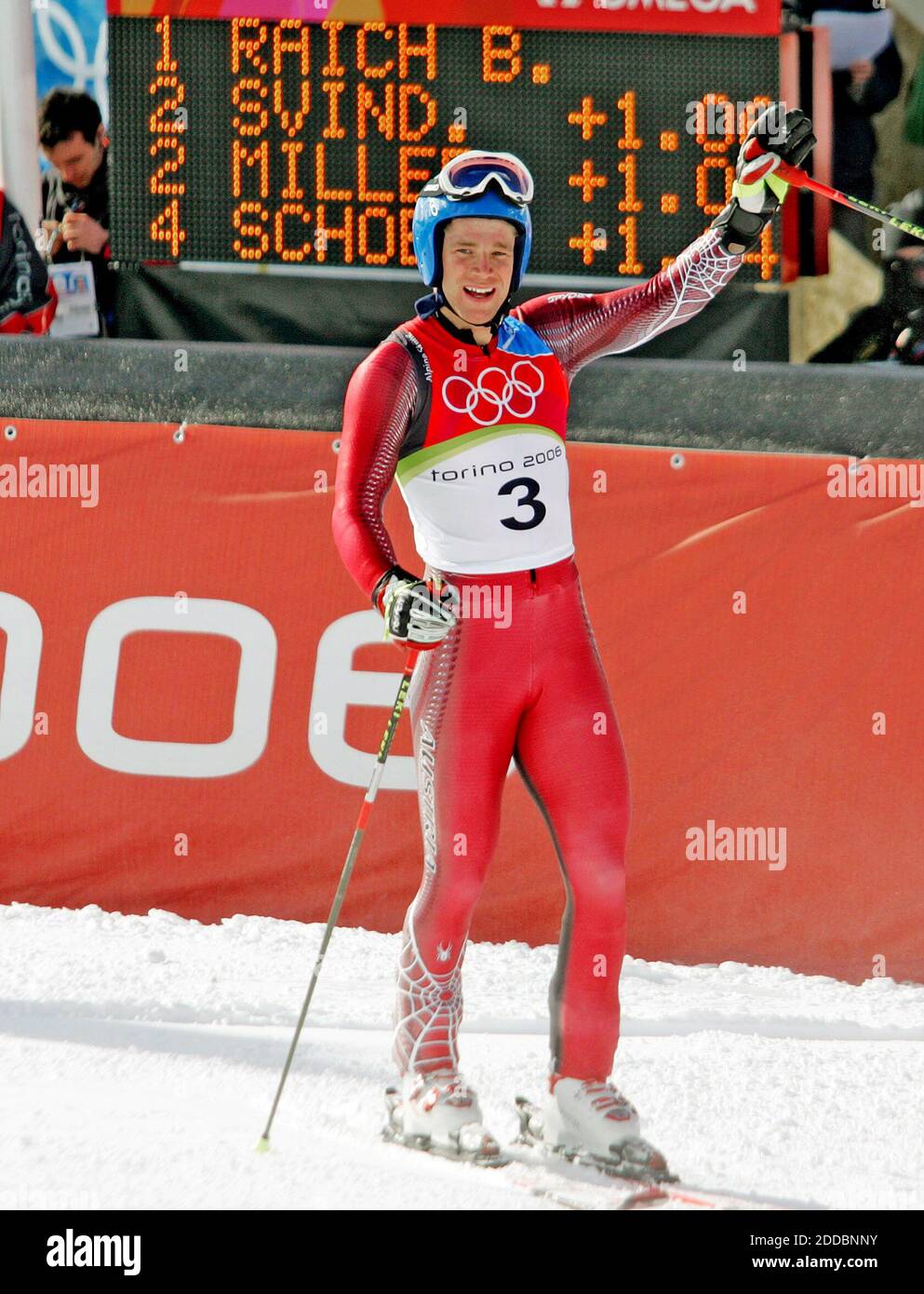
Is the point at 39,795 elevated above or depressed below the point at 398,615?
below

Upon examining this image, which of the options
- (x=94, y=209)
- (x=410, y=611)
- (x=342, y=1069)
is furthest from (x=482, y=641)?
(x=94, y=209)

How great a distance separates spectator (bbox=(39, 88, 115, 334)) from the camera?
5.73 m

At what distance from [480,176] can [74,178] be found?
2.86m

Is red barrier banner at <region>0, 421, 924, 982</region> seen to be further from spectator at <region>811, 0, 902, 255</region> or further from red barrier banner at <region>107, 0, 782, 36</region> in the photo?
spectator at <region>811, 0, 902, 255</region>

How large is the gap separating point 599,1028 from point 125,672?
2.57 meters

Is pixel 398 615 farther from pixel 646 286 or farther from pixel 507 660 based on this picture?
pixel 646 286

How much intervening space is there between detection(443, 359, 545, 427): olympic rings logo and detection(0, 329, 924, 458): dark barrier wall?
6.79ft

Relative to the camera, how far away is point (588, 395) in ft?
18.5

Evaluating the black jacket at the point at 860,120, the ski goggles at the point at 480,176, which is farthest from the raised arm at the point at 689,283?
the black jacket at the point at 860,120

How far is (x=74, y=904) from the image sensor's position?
5426 mm

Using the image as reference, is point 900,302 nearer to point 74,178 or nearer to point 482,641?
point 74,178

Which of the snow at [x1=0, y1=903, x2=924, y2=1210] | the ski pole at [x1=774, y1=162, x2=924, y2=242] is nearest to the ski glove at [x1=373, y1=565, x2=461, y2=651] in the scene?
the snow at [x1=0, y1=903, x2=924, y2=1210]

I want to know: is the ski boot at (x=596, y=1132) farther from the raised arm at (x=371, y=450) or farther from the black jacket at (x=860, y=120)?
the black jacket at (x=860, y=120)

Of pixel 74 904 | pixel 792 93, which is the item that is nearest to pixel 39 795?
pixel 74 904
